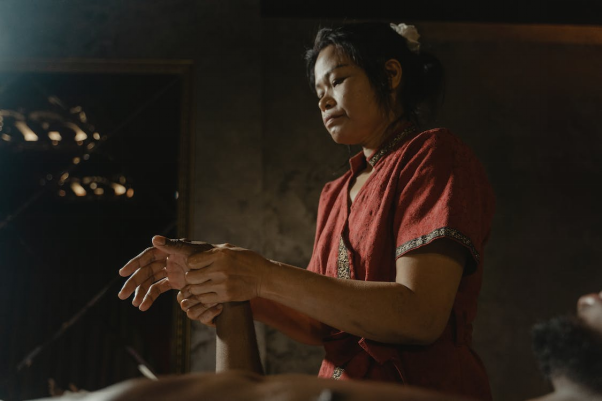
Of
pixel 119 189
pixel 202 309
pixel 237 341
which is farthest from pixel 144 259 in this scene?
pixel 119 189

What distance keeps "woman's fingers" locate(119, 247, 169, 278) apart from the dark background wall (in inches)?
52.8

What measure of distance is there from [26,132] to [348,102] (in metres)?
2.05

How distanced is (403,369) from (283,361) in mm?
1505

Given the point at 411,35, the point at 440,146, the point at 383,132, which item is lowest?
the point at 440,146

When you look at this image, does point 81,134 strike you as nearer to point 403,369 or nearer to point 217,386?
point 403,369

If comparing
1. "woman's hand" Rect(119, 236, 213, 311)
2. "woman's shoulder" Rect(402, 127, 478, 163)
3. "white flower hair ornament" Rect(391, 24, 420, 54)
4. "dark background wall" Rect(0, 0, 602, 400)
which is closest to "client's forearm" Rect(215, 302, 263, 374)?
"woman's hand" Rect(119, 236, 213, 311)

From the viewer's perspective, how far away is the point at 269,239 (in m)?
2.62

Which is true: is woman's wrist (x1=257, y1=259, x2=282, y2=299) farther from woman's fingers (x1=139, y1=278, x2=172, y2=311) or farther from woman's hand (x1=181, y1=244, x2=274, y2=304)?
woman's fingers (x1=139, y1=278, x2=172, y2=311)

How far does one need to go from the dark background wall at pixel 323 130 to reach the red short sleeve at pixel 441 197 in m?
1.45

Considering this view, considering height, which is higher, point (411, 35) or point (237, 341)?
point (411, 35)

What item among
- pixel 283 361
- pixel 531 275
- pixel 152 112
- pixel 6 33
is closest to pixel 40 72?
pixel 6 33

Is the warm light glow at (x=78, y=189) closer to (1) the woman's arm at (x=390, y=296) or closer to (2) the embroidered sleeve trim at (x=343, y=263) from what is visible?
(2) the embroidered sleeve trim at (x=343, y=263)

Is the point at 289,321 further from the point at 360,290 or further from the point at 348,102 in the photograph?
the point at 348,102

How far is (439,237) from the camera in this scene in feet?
3.38
